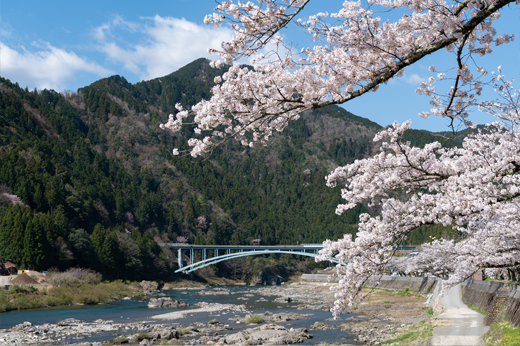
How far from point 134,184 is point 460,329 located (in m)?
90.0

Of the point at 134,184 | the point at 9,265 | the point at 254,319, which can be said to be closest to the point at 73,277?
the point at 9,265

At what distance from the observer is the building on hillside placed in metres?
38.0

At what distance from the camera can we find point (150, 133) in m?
137

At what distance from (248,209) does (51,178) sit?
202 feet

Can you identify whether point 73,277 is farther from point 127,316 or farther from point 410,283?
point 410,283

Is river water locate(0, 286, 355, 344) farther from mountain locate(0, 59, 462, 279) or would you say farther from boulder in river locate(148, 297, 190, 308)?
mountain locate(0, 59, 462, 279)

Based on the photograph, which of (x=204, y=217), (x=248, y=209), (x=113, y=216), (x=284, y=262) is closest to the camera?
(x=113, y=216)

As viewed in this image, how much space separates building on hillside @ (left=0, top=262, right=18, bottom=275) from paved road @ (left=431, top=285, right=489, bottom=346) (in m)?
36.5

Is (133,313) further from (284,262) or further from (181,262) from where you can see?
(284,262)

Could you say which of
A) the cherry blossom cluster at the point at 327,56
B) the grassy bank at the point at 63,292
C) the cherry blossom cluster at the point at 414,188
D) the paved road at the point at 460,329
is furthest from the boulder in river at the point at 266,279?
the cherry blossom cluster at the point at 327,56

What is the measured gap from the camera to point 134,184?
9694 centimetres

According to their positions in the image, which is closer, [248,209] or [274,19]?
[274,19]

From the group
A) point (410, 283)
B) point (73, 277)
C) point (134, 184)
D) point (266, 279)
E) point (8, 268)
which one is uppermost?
point (134, 184)

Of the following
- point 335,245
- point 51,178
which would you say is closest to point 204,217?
point 51,178
